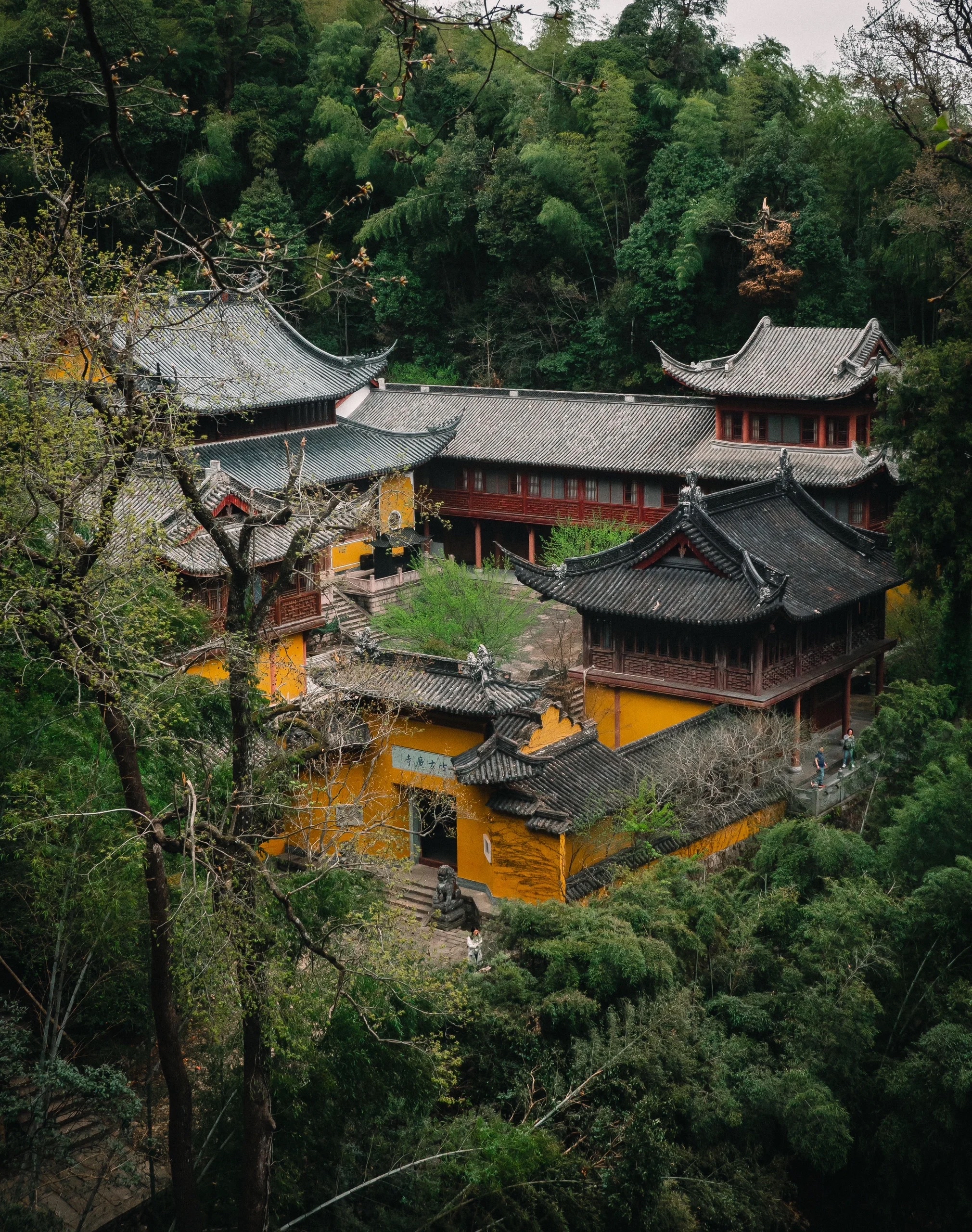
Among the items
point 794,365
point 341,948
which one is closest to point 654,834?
point 341,948

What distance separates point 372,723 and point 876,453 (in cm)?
1457

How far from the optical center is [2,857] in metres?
10.9

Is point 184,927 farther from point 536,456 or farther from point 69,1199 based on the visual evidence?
point 536,456

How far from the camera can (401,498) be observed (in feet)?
112

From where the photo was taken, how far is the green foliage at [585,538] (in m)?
29.3

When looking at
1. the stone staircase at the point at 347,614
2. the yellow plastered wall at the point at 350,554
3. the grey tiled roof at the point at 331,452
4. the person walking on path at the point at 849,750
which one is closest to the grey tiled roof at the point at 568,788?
the person walking on path at the point at 849,750

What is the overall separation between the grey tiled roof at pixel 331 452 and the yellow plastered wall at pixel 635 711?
8.67 m

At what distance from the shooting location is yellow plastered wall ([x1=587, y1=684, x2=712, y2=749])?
71.5 ft

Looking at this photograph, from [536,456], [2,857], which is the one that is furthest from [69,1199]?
[536,456]

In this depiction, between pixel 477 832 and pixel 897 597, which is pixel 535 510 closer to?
pixel 897 597

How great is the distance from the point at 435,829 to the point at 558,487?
15.7 metres

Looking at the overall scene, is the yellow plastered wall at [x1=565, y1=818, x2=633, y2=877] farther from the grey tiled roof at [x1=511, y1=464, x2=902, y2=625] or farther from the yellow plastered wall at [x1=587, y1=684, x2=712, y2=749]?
the grey tiled roof at [x1=511, y1=464, x2=902, y2=625]

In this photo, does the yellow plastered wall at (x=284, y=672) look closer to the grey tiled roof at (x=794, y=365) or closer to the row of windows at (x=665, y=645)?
the row of windows at (x=665, y=645)

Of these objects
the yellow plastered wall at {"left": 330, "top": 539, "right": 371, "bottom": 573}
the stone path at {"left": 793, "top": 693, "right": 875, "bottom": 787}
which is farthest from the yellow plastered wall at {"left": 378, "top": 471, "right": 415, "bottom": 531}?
the stone path at {"left": 793, "top": 693, "right": 875, "bottom": 787}
